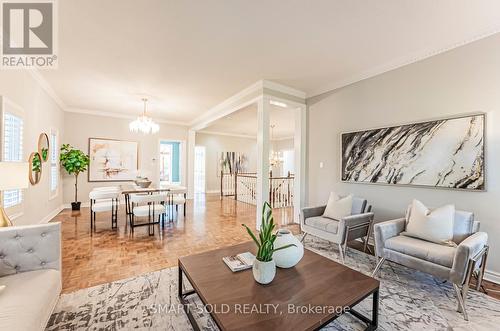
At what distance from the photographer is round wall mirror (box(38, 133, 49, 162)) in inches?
155

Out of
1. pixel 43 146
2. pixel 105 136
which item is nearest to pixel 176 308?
pixel 43 146

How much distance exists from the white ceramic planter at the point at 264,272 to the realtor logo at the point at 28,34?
10.4ft

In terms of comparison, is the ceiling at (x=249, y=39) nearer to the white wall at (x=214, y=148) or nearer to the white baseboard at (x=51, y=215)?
the white baseboard at (x=51, y=215)

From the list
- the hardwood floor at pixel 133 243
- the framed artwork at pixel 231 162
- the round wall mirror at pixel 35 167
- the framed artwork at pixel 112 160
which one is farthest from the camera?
the framed artwork at pixel 231 162

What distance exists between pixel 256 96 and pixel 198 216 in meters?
3.16

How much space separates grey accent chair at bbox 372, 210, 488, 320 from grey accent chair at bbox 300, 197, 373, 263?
1.30 feet

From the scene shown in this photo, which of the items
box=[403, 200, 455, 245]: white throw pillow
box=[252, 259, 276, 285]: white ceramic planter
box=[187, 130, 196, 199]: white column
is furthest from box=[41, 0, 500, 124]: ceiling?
box=[187, 130, 196, 199]: white column

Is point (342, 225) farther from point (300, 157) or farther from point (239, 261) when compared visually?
point (300, 157)

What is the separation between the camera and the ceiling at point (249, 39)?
85.7 inches

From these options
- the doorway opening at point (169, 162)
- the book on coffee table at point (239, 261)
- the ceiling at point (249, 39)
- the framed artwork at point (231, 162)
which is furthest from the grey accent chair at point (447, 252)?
the doorway opening at point (169, 162)

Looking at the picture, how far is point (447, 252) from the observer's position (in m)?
2.04

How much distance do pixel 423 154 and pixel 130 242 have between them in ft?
15.2

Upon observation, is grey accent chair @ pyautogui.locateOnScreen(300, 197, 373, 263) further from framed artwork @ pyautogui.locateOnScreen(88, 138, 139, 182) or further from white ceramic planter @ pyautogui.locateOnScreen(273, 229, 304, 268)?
framed artwork @ pyautogui.locateOnScreen(88, 138, 139, 182)

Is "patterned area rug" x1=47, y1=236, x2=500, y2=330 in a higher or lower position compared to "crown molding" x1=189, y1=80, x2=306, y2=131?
lower
